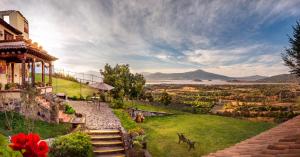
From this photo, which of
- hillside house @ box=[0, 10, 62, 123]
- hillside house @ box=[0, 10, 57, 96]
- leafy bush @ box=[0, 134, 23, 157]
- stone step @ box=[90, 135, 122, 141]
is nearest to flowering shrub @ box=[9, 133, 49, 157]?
leafy bush @ box=[0, 134, 23, 157]

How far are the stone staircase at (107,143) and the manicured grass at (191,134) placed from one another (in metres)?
2.06

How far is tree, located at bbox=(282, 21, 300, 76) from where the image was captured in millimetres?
24969

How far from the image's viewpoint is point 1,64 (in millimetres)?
21000

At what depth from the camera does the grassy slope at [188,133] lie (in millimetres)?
14977

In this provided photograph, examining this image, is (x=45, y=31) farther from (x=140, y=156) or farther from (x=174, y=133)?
(x=140, y=156)

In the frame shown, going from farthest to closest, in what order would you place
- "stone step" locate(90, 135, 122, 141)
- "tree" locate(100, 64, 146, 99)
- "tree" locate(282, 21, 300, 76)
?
"tree" locate(100, 64, 146, 99) < "tree" locate(282, 21, 300, 76) < "stone step" locate(90, 135, 122, 141)

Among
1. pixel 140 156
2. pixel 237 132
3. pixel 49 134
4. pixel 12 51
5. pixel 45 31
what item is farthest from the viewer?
pixel 45 31

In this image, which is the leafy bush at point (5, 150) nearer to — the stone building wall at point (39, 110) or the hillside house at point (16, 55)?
the stone building wall at point (39, 110)

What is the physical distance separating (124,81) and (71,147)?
18.9 metres

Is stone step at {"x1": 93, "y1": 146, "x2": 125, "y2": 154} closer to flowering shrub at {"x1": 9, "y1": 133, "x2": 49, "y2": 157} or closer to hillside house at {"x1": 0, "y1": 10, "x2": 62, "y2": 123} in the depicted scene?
hillside house at {"x1": 0, "y1": 10, "x2": 62, "y2": 123}

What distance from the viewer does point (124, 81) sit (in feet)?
96.9

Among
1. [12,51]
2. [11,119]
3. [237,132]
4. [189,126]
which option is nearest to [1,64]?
[12,51]

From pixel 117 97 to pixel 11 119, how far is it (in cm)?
1483

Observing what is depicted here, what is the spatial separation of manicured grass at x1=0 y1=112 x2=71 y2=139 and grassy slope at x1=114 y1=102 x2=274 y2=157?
430cm
